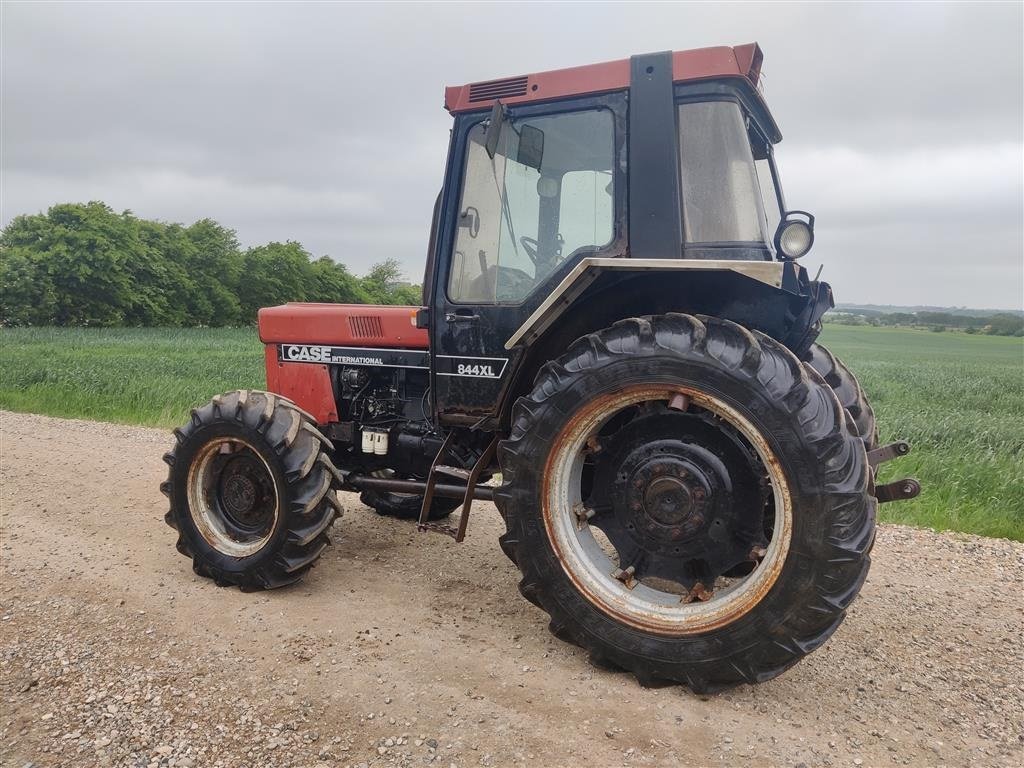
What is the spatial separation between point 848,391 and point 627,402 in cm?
169

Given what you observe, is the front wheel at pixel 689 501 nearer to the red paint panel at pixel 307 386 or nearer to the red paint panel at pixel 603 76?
the red paint panel at pixel 603 76

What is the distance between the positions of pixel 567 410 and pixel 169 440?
22.0 ft

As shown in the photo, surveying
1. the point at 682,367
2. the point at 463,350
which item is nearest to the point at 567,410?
the point at 682,367

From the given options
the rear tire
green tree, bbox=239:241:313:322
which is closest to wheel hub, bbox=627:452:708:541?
the rear tire

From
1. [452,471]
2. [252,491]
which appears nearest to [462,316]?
[452,471]

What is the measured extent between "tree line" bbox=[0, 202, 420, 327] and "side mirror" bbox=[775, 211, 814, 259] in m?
40.1

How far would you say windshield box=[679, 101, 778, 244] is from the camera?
3123 millimetres

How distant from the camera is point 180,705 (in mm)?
2721

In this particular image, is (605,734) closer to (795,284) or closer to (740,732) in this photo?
(740,732)

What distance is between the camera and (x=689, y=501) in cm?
293

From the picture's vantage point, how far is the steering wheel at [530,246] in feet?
11.5

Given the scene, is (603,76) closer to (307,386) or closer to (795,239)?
(795,239)

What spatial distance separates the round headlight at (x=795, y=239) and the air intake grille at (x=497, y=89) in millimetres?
1458

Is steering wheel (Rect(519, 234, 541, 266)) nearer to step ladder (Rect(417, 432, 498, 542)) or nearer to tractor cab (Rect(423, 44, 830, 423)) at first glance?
tractor cab (Rect(423, 44, 830, 423))
